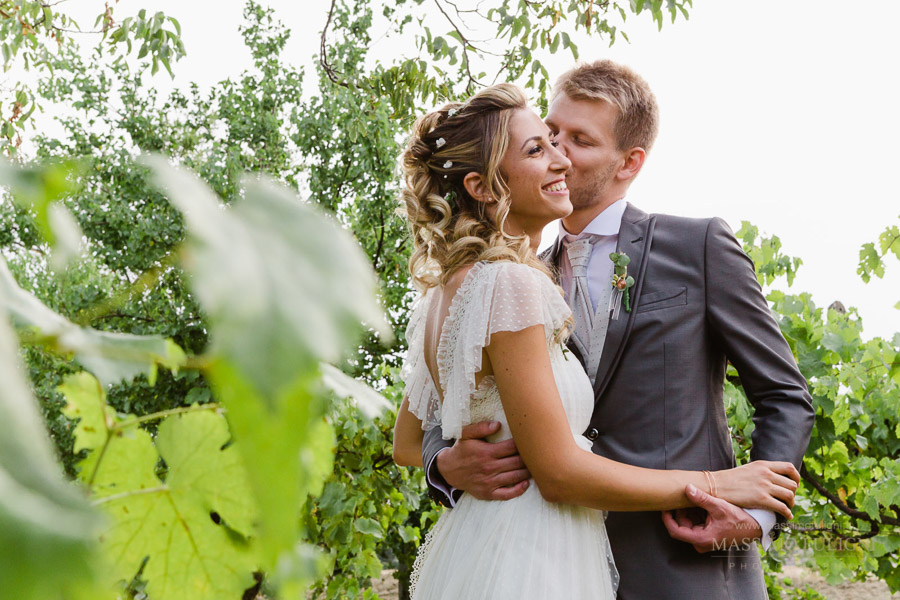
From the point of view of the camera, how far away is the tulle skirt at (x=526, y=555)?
74.1 inches

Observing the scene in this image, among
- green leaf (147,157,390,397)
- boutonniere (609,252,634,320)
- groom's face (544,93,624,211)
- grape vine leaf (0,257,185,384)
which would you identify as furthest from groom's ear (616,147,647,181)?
green leaf (147,157,390,397)

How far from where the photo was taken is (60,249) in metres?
0.31

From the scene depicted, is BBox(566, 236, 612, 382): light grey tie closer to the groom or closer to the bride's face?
the groom

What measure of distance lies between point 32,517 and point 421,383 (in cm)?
223

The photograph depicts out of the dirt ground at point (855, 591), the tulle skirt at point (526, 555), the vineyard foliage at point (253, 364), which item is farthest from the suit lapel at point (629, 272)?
the dirt ground at point (855, 591)

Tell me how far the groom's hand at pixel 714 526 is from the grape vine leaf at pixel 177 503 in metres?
1.56

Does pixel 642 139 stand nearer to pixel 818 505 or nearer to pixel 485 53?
pixel 485 53

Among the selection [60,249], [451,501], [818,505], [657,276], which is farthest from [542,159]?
[818,505]

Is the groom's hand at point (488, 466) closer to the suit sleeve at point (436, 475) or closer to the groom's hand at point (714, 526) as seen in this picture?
the suit sleeve at point (436, 475)

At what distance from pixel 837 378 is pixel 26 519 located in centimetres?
430

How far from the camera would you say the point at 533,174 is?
2227mm

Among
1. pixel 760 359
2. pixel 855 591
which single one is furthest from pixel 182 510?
pixel 855 591

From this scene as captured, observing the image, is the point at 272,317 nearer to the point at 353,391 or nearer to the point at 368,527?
the point at 353,391

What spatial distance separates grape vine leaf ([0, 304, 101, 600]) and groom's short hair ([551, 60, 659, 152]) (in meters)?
2.56
